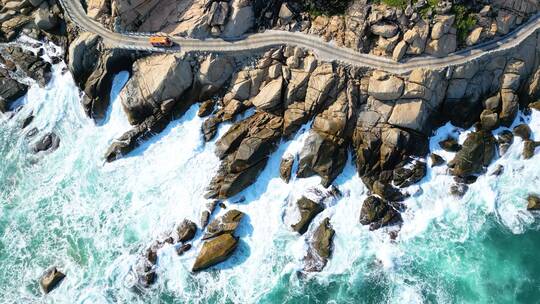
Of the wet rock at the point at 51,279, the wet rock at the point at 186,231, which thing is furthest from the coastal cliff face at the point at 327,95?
the wet rock at the point at 51,279

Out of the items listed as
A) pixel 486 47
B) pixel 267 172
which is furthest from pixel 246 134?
pixel 486 47

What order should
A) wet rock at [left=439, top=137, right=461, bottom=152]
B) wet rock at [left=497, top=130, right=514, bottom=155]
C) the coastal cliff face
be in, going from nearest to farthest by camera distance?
1. the coastal cliff face
2. wet rock at [left=497, top=130, right=514, bottom=155]
3. wet rock at [left=439, top=137, right=461, bottom=152]

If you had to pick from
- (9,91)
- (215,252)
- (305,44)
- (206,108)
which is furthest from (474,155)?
(9,91)

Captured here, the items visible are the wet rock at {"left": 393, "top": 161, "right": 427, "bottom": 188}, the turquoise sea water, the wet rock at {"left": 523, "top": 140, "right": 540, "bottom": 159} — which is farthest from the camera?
the wet rock at {"left": 393, "top": 161, "right": 427, "bottom": 188}

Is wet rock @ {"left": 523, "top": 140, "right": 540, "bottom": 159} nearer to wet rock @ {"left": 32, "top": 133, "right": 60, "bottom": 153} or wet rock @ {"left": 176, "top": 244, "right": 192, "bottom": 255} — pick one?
wet rock @ {"left": 176, "top": 244, "right": 192, "bottom": 255}

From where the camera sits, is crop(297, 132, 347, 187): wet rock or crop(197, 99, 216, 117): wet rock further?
crop(197, 99, 216, 117): wet rock

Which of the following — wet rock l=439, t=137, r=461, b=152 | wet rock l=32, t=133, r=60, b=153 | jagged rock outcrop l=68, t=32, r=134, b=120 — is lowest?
wet rock l=439, t=137, r=461, b=152

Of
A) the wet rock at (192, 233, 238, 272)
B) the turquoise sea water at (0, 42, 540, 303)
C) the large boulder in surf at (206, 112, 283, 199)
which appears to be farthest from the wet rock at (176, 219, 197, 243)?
the large boulder in surf at (206, 112, 283, 199)

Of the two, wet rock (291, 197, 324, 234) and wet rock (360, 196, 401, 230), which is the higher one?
wet rock (291, 197, 324, 234)

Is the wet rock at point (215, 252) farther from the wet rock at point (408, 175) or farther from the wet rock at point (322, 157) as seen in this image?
the wet rock at point (408, 175)
